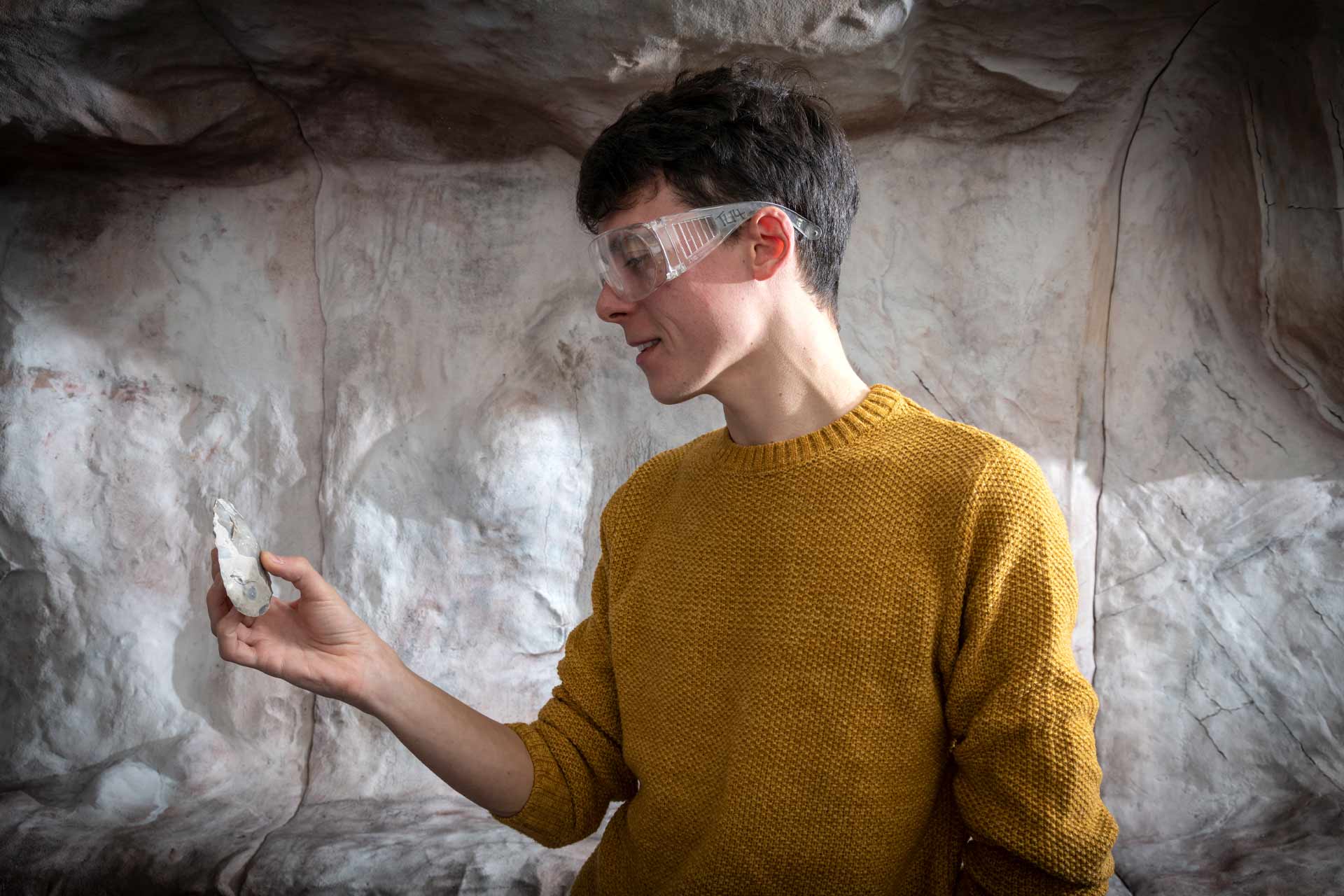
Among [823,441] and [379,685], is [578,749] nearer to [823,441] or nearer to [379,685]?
[379,685]

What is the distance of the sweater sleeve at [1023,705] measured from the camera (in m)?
1.02

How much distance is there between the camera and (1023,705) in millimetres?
1021

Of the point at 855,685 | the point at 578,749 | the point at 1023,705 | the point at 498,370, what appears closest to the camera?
the point at 1023,705

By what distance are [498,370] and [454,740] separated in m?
1.34

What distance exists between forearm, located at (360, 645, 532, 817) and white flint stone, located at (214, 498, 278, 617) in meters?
0.17

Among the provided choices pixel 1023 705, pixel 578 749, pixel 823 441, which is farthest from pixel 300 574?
pixel 1023 705

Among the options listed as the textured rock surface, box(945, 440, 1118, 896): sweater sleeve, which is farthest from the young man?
the textured rock surface

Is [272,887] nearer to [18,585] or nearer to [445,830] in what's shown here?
[445,830]

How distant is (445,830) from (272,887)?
14.0 inches

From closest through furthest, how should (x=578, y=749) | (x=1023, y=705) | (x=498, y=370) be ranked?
1. (x=1023, y=705)
2. (x=578, y=749)
3. (x=498, y=370)

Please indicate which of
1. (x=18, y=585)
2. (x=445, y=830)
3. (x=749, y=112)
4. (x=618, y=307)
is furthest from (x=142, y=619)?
(x=749, y=112)

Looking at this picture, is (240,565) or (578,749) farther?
(578,749)

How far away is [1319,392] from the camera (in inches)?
87.9

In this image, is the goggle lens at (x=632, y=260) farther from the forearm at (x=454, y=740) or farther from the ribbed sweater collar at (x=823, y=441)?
the forearm at (x=454, y=740)
